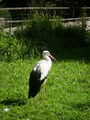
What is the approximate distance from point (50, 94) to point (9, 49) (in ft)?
13.9

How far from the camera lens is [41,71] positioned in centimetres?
892

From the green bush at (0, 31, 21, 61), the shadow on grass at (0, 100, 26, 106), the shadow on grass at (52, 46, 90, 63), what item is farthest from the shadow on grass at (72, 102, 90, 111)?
the shadow on grass at (52, 46, 90, 63)

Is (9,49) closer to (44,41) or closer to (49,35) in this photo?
(44,41)

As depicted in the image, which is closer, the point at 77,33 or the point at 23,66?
the point at 23,66

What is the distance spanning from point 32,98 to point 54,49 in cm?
671

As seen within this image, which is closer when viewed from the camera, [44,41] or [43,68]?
[43,68]

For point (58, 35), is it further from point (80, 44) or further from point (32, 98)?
point (32, 98)

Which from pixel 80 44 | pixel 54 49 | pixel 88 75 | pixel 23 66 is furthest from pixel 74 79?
pixel 80 44

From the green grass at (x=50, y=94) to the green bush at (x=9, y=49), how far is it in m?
0.43

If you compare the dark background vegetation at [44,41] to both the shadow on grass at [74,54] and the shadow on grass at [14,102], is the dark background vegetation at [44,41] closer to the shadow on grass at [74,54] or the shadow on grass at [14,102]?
the shadow on grass at [74,54]

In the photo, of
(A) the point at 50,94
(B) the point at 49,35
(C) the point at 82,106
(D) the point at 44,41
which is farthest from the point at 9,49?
(C) the point at 82,106

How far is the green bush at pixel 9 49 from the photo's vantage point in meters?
13.6

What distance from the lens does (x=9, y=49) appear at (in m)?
13.7

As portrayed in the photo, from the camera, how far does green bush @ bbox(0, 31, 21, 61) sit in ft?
44.6
